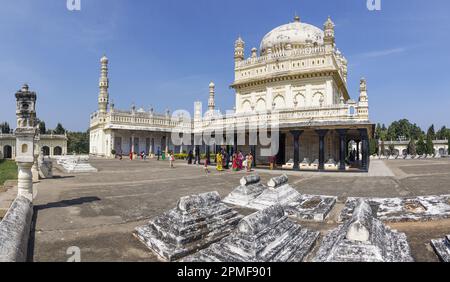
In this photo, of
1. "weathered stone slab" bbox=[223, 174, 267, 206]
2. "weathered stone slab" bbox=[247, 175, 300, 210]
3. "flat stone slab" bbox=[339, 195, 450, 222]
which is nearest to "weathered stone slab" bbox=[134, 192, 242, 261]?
"weathered stone slab" bbox=[247, 175, 300, 210]

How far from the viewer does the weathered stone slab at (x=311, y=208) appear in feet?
23.0

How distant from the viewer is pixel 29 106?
8000 mm

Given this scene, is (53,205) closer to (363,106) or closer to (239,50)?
(363,106)

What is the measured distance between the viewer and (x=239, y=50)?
31828mm

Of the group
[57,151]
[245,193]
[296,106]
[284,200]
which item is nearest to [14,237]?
[245,193]

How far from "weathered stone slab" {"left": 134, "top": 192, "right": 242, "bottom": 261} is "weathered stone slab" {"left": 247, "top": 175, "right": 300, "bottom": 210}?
2.24m

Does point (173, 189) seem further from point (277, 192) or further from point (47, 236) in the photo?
point (47, 236)

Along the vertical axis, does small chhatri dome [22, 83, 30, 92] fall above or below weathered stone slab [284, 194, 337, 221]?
above

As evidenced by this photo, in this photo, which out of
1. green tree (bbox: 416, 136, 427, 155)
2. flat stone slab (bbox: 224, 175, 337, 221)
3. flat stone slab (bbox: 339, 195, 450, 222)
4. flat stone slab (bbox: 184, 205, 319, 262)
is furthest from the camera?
green tree (bbox: 416, 136, 427, 155)

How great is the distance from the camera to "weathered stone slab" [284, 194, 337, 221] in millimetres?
7020

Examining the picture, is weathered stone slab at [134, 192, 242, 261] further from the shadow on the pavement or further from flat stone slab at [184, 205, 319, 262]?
the shadow on the pavement

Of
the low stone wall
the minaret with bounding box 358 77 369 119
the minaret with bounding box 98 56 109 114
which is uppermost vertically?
the minaret with bounding box 98 56 109 114

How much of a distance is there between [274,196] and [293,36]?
2731 centimetres
